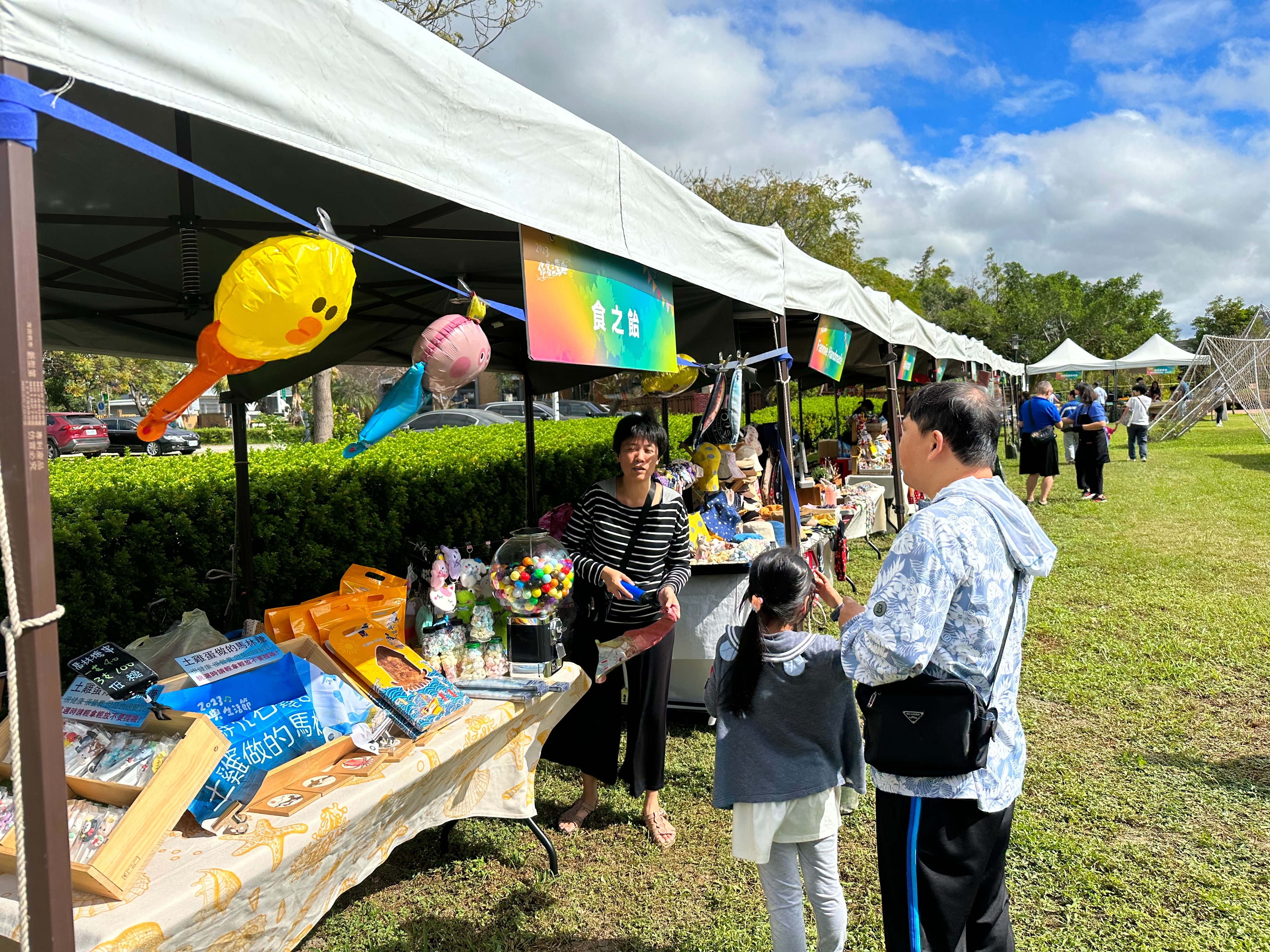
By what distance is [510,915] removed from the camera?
113 inches

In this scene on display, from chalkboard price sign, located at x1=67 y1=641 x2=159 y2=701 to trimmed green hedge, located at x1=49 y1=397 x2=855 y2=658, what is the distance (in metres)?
1.45

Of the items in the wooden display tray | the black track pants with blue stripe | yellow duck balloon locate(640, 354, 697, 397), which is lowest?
the black track pants with blue stripe

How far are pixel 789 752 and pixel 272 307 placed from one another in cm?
173

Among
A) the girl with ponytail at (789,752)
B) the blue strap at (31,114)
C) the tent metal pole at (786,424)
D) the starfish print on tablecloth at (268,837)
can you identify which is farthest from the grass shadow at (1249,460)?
the blue strap at (31,114)

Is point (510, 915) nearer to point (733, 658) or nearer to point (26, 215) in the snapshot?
point (733, 658)

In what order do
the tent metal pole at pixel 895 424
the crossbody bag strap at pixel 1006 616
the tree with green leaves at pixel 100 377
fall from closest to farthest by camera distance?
the crossbody bag strap at pixel 1006 616, the tent metal pole at pixel 895 424, the tree with green leaves at pixel 100 377

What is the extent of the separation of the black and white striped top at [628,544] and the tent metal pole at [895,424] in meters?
4.16

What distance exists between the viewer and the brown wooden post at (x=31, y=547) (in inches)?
43.8

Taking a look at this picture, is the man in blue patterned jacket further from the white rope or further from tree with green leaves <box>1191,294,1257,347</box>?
tree with green leaves <box>1191,294,1257,347</box>

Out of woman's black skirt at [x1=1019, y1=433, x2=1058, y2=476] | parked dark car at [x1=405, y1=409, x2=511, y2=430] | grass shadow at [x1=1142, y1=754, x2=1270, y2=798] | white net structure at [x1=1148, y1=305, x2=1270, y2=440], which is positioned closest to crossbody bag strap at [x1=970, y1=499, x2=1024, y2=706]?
grass shadow at [x1=1142, y1=754, x2=1270, y2=798]

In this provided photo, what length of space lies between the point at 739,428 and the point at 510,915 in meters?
3.31

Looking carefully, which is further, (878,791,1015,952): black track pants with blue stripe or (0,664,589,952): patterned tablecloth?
(878,791,1015,952): black track pants with blue stripe

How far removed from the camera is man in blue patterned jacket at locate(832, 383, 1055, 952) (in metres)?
1.71

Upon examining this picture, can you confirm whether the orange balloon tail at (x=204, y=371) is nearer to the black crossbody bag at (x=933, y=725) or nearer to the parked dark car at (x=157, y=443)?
the black crossbody bag at (x=933, y=725)
